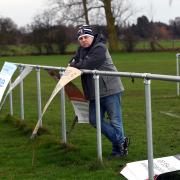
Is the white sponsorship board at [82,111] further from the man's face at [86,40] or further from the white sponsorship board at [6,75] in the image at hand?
the white sponsorship board at [6,75]

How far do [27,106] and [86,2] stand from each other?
1990 inches

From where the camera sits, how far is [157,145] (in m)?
9.02

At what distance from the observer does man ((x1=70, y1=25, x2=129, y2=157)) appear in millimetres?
7887

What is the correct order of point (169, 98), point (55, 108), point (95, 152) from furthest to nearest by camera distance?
point (169, 98), point (55, 108), point (95, 152)

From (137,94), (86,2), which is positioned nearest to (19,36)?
(86,2)

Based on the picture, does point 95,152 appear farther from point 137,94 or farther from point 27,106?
point 137,94

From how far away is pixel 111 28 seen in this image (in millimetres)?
67062

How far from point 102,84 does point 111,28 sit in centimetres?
5960

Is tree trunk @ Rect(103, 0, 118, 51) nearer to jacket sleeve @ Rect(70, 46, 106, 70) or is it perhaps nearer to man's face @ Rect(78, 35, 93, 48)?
man's face @ Rect(78, 35, 93, 48)

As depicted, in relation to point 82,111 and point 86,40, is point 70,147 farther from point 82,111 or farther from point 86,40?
point 86,40

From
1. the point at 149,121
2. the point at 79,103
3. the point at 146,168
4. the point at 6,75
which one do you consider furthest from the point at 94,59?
the point at 6,75

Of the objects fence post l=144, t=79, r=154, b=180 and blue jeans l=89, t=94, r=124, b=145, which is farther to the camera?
blue jeans l=89, t=94, r=124, b=145

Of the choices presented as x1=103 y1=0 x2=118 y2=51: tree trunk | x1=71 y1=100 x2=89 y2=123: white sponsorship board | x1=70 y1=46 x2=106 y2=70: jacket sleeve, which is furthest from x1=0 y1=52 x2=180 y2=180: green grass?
x1=103 y1=0 x2=118 y2=51: tree trunk

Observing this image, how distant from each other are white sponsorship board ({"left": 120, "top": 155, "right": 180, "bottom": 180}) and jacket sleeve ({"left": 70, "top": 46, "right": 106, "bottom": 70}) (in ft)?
5.59
